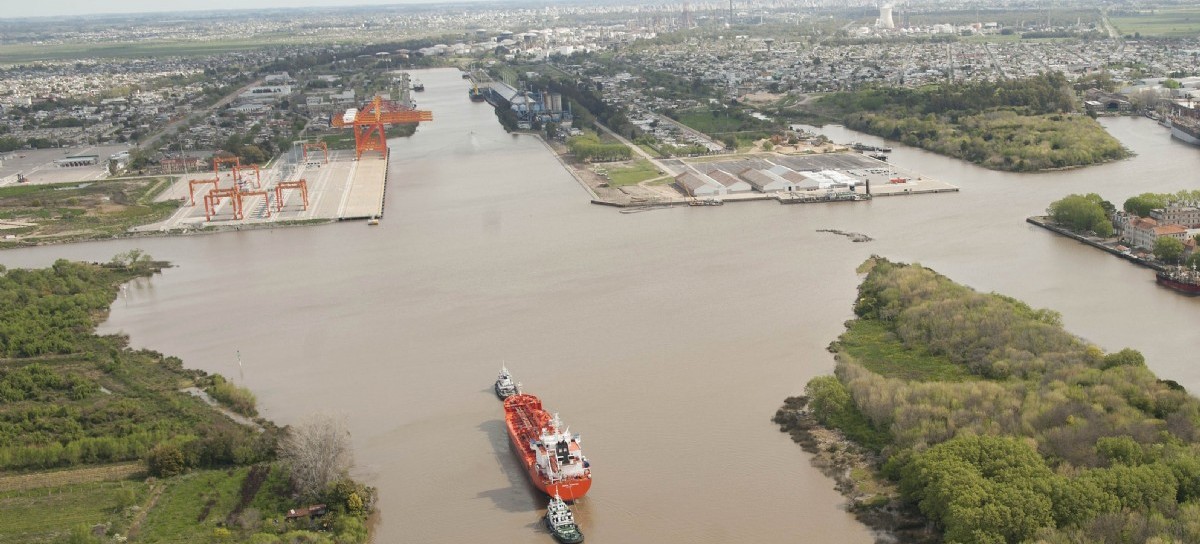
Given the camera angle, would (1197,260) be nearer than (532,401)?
No

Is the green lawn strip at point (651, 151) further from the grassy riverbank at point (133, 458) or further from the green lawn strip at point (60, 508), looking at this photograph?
the green lawn strip at point (60, 508)

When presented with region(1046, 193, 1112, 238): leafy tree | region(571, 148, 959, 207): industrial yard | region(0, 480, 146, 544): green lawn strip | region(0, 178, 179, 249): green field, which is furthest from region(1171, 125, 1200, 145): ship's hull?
region(0, 480, 146, 544): green lawn strip

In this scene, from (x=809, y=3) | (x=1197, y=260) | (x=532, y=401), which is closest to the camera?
(x=532, y=401)

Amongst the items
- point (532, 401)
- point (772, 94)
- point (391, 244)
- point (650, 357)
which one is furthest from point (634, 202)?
point (772, 94)

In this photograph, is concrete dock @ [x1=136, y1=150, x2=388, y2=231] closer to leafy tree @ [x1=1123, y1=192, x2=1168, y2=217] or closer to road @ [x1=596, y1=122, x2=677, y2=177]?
road @ [x1=596, y1=122, x2=677, y2=177]

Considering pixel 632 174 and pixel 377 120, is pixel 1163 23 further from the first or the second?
pixel 377 120

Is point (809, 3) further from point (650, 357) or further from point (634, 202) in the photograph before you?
point (650, 357)

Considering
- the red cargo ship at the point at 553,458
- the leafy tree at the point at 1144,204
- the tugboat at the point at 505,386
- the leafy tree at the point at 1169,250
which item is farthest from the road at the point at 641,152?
the red cargo ship at the point at 553,458
